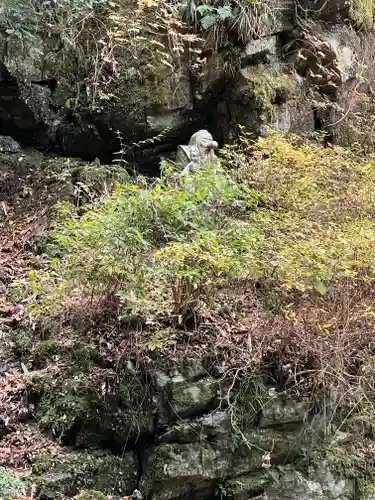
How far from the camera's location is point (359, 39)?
767 cm

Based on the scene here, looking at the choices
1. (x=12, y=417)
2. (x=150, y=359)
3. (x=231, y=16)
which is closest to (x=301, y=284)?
(x=150, y=359)

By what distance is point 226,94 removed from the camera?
6871 millimetres

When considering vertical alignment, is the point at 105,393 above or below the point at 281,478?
above

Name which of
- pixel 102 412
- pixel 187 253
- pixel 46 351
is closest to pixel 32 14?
pixel 46 351

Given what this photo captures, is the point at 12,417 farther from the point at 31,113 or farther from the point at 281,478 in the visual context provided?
the point at 31,113

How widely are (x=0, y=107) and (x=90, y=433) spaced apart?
441 centimetres

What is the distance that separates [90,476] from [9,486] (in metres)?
0.54

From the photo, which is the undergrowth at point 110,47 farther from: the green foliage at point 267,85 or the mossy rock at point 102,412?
the mossy rock at point 102,412

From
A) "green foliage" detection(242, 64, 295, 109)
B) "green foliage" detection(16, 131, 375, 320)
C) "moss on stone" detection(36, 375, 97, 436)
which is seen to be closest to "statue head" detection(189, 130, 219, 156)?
"green foliage" detection(242, 64, 295, 109)

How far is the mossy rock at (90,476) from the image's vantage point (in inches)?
123

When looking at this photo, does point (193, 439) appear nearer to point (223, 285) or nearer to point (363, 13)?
point (223, 285)

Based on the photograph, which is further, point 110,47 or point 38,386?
point 110,47

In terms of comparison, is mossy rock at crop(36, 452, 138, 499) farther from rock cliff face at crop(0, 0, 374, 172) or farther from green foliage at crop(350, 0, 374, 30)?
green foliage at crop(350, 0, 374, 30)

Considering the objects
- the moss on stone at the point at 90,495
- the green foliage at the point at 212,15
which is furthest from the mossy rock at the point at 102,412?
the green foliage at the point at 212,15
